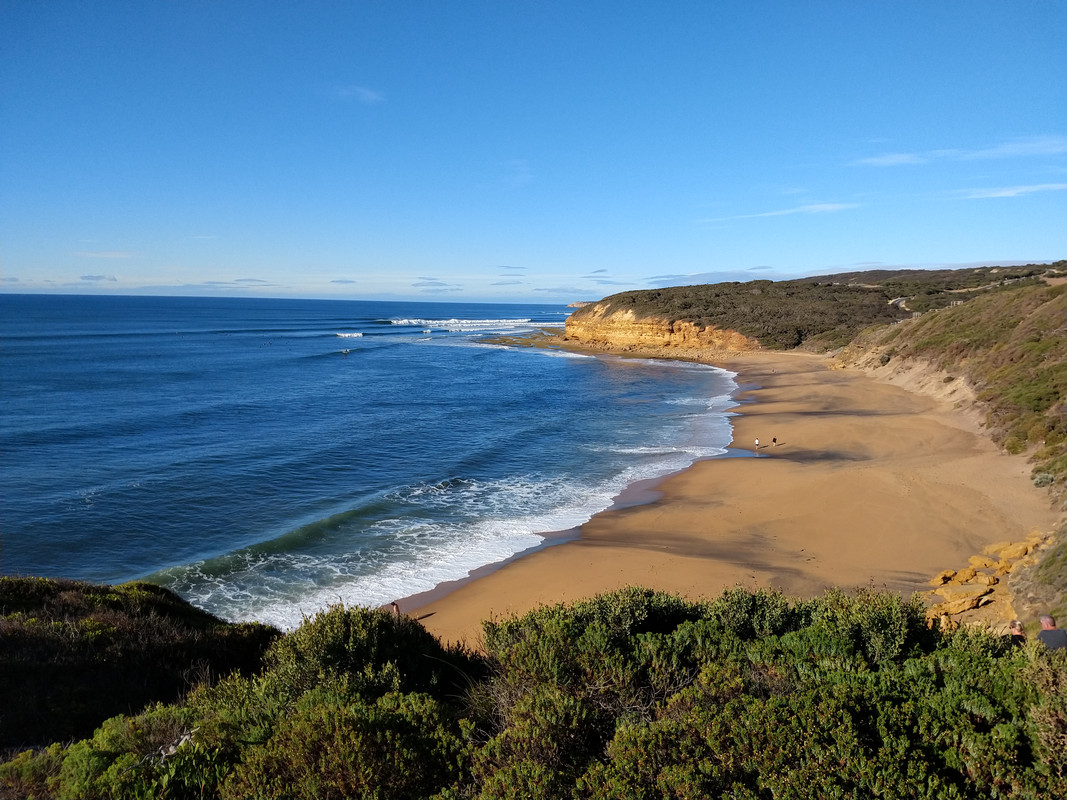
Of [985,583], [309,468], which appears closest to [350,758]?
[985,583]

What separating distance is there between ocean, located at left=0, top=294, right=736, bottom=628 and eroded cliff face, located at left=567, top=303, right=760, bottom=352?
669 inches

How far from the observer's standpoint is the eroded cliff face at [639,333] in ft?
214

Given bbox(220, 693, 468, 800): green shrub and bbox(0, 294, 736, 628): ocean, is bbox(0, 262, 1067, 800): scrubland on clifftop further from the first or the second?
bbox(0, 294, 736, 628): ocean

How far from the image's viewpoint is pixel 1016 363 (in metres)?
26.6

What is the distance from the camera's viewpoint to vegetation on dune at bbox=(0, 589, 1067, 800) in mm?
3941

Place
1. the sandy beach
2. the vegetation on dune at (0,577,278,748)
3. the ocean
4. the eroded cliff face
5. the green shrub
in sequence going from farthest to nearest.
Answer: the eroded cliff face
the ocean
the sandy beach
the vegetation on dune at (0,577,278,748)
the green shrub

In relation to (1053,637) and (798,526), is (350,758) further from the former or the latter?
(798,526)

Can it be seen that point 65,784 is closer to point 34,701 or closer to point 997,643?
point 34,701

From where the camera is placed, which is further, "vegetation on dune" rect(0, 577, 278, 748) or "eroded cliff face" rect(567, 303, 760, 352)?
"eroded cliff face" rect(567, 303, 760, 352)

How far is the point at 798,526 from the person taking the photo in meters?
16.3

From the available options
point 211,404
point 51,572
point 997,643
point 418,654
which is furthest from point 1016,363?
point 211,404

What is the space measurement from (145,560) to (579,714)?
564 inches

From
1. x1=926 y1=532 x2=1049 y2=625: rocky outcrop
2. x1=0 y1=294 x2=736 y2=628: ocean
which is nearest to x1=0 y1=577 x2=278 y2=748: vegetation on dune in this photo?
x1=0 y1=294 x2=736 y2=628: ocean

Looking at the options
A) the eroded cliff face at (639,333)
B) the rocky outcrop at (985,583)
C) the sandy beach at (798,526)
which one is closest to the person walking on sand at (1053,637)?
the rocky outcrop at (985,583)
